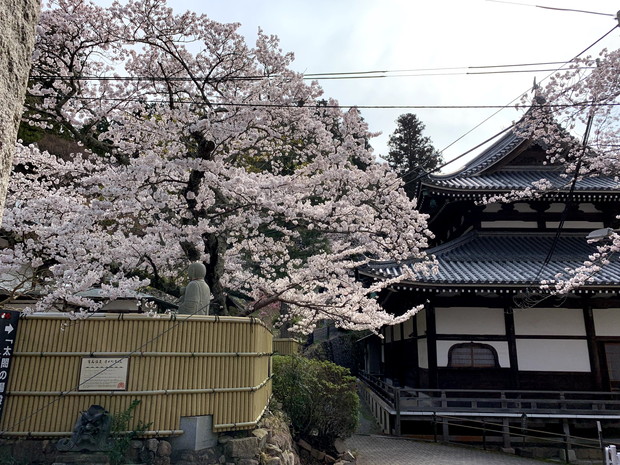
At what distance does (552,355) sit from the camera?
38.2ft

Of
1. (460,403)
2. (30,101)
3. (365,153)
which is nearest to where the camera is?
(365,153)

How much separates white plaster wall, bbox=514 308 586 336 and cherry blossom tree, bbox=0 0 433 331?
5.29 m

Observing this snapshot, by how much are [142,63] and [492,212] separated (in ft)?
39.6

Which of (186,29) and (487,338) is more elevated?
(186,29)

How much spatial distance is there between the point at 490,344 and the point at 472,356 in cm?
64

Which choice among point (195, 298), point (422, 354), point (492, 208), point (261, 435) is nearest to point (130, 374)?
point (195, 298)

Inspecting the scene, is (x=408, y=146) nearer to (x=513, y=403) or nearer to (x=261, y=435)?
(x=513, y=403)

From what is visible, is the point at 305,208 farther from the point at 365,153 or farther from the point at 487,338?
the point at 487,338

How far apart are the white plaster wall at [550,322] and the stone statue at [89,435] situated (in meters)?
10.8

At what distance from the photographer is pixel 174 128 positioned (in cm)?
774

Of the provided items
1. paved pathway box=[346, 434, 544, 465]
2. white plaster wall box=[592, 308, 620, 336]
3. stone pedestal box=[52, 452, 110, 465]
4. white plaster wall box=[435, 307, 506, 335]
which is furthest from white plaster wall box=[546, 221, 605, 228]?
stone pedestal box=[52, 452, 110, 465]

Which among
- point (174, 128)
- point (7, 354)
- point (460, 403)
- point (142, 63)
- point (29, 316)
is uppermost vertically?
point (142, 63)

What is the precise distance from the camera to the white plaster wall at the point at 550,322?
38.7 ft

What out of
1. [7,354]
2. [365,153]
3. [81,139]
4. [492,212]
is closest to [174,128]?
[81,139]
